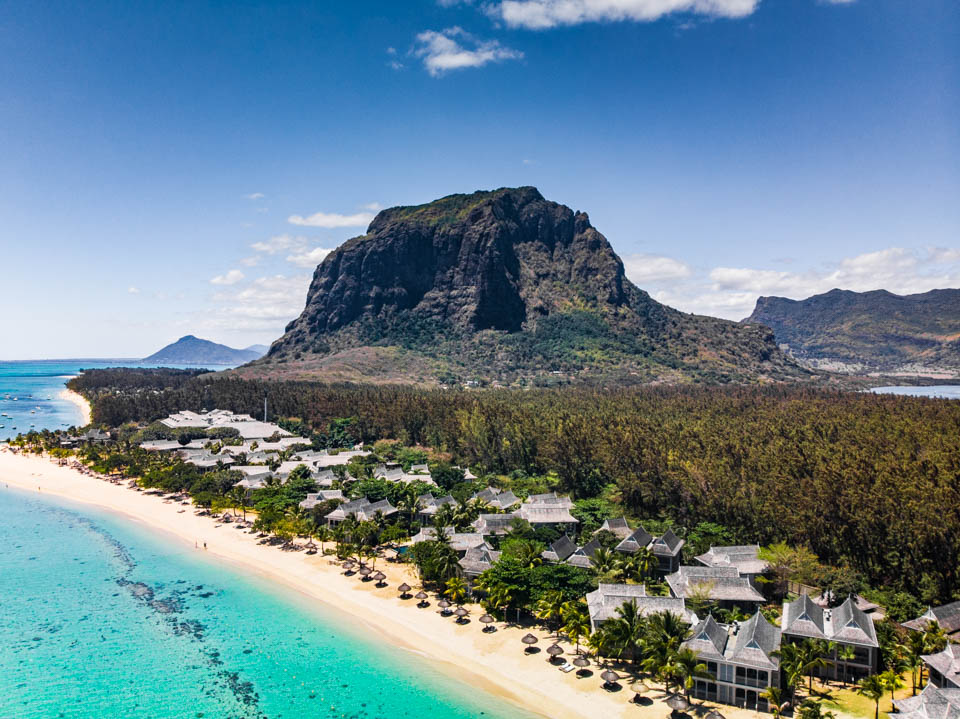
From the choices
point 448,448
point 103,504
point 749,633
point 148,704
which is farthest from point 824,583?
point 103,504

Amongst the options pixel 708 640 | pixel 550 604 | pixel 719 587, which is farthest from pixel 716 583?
pixel 550 604

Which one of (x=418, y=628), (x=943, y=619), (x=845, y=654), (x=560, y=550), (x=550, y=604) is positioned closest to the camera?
(x=845, y=654)

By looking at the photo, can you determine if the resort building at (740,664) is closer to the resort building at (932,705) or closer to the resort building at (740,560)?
the resort building at (932,705)

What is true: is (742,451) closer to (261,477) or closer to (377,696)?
(377,696)

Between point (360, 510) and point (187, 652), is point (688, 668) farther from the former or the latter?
point (360, 510)

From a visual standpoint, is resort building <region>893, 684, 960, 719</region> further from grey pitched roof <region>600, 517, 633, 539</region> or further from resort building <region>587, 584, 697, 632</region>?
grey pitched roof <region>600, 517, 633, 539</region>
